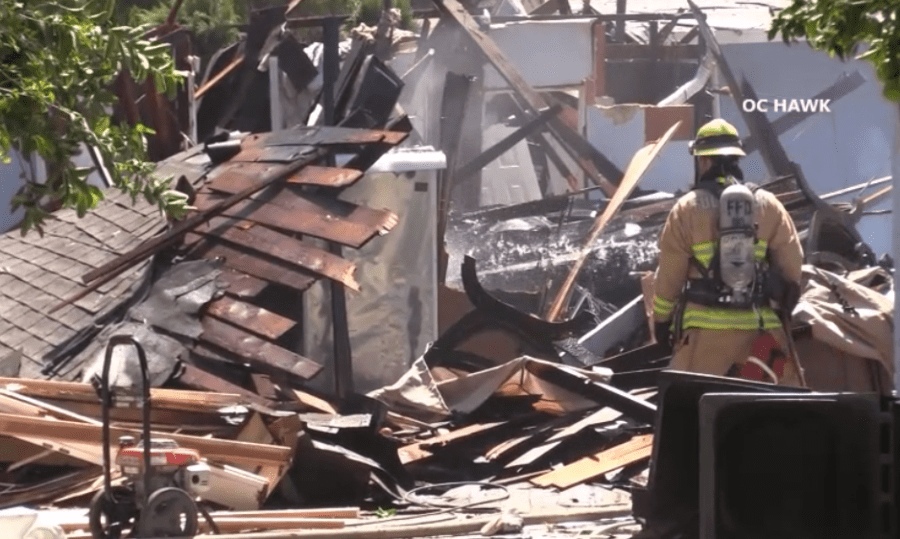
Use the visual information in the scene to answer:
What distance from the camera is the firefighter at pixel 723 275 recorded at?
7945 mm

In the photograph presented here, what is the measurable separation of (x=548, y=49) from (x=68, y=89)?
16.9 m

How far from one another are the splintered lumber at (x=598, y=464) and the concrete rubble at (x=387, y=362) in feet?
0.06

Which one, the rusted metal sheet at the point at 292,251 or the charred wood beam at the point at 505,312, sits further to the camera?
the charred wood beam at the point at 505,312

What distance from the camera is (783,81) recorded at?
23266mm

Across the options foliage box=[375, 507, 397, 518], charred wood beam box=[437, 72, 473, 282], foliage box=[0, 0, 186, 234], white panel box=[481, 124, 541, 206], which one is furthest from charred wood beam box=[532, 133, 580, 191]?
foliage box=[0, 0, 186, 234]

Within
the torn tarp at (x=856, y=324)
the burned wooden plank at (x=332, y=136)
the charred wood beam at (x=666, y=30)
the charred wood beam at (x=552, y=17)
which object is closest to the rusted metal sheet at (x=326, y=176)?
the burned wooden plank at (x=332, y=136)

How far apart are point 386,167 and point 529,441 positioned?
7.74 ft

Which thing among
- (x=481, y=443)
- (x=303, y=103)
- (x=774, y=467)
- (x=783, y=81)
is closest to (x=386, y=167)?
(x=481, y=443)

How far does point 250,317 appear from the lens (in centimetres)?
931

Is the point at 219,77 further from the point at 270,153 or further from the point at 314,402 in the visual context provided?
the point at 314,402

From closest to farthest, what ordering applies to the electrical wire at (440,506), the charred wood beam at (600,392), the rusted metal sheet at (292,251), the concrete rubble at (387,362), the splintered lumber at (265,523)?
the concrete rubble at (387,362) < the splintered lumber at (265,523) < the electrical wire at (440,506) < the charred wood beam at (600,392) < the rusted metal sheet at (292,251)

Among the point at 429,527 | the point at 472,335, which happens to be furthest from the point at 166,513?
the point at 472,335

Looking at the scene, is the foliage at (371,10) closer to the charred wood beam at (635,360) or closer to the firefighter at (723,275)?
the charred wood beam at (635,360)

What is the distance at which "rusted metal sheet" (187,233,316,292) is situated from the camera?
947 cm
